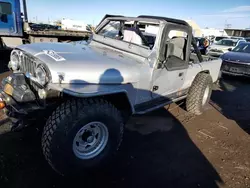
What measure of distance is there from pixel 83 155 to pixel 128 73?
1220mm

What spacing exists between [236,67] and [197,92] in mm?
5025

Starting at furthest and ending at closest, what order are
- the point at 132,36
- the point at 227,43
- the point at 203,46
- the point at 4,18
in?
the point at 203,46 < the point at 227,43 < the point at 4,18 < the point at 132,36

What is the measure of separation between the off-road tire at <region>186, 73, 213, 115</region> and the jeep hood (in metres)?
2.00

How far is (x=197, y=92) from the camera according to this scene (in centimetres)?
453

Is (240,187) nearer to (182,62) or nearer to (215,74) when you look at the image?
(182,62)

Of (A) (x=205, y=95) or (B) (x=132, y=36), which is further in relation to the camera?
(A) (x=205, y=95)

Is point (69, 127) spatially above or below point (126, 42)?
below

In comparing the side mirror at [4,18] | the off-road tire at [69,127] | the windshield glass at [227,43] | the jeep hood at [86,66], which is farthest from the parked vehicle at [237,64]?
the side mirror at [4,18]

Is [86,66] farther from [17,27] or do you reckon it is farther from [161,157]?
[17,27]

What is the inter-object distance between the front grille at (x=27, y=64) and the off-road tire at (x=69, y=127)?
29.2 inches

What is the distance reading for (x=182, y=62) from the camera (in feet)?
12.0

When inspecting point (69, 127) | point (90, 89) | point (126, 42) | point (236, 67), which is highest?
point (126, 42)

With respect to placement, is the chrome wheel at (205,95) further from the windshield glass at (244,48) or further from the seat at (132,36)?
the windshield glass at (244,48)

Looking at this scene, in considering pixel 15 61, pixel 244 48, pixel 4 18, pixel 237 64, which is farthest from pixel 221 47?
pixel 15 61
